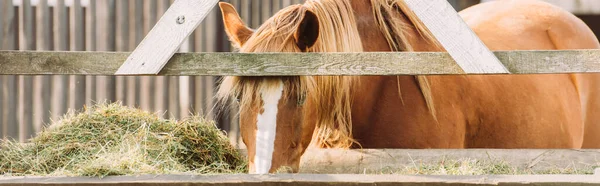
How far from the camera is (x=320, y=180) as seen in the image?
8.05 feet

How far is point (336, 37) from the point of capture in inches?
147

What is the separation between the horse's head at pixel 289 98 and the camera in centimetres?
329

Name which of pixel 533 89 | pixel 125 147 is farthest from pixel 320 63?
pixel 533 89

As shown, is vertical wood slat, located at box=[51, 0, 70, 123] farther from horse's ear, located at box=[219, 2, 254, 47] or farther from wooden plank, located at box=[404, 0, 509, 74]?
wooden plank, located at box=[404, 0, 509, 74]

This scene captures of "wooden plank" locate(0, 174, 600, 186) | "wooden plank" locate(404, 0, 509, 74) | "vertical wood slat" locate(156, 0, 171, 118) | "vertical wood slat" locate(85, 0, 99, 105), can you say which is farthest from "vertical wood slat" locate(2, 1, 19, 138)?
"wooden plank" locate(404, 0, 509, 74)

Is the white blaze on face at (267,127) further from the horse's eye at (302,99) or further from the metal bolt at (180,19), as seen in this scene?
the metal bolt at (180,19)

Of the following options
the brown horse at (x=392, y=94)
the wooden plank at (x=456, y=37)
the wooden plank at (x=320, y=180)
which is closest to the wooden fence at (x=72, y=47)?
the brown horse at (x=392, y=94)

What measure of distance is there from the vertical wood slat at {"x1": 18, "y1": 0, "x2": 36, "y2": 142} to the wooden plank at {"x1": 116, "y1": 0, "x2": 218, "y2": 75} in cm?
405

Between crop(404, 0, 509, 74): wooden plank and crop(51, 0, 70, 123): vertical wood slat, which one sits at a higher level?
crop(404, 0, 509, 74): wooden plank

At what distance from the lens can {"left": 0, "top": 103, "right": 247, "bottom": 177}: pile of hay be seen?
328 cm

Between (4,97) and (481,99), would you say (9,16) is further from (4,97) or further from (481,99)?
(481,99)

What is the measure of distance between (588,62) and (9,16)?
193 inches

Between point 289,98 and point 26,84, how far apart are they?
12.6 feet

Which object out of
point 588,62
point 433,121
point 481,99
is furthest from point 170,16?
point 481,99
